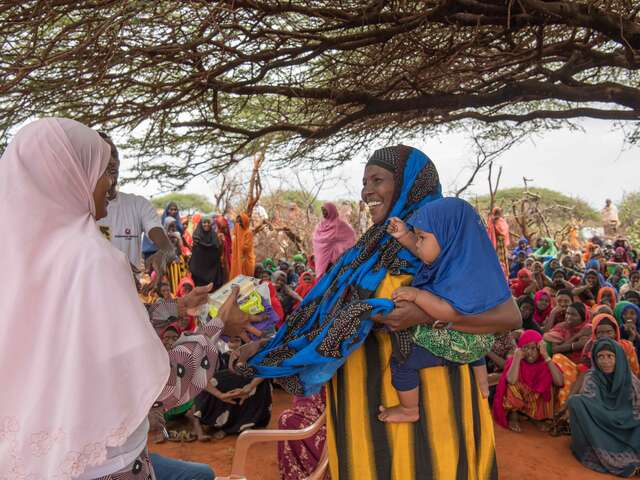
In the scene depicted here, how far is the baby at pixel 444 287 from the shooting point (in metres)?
1.79

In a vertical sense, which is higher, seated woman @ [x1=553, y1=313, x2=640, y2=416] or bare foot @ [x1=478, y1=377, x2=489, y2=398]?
bare foot @ [x1=478, y1=377, x2=489, y2=398]

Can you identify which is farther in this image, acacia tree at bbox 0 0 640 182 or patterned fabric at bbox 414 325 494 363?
acacia tree at bbox 0 0 640 182

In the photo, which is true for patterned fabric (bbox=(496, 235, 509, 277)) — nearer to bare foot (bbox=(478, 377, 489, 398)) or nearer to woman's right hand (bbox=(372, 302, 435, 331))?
bare foot (bbox=(478, 377, 489, 398))

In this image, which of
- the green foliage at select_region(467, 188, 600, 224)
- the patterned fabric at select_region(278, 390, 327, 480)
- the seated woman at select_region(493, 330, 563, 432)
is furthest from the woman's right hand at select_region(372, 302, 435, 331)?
the green foliage at select_region(467, 188, 600, 224)

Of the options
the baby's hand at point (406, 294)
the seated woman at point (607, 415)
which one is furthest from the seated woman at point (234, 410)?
the baby's hand at point (406, 294)

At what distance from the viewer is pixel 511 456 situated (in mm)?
4758

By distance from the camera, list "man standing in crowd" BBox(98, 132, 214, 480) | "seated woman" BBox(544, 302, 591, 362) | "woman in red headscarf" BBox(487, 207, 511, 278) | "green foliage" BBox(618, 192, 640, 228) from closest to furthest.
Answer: "man standing in crowd" BBox(98, 132, 214, 480) < "seated woman" BBox(544, 302, 591, 362) < "woman in red headscarf" BBox(487, 207, 511, 278) < "green foliage" BBox(618, 192, 640, 228)

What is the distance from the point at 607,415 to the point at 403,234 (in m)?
3.76

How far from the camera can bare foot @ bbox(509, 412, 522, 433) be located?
17.9ft

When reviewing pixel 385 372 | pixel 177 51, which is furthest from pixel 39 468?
pixel 177 51

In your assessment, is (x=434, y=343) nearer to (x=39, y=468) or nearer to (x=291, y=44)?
(x=39, y=468)

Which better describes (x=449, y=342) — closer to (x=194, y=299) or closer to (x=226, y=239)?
(x=194, y=299)

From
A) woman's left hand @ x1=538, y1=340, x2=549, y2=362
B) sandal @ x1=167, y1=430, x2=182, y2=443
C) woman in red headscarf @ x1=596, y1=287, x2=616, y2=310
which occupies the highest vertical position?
woman in red headscarf @ x1=596, y1=287, x2=616, y2=310

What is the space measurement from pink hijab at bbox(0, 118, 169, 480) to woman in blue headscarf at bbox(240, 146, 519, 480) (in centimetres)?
67
